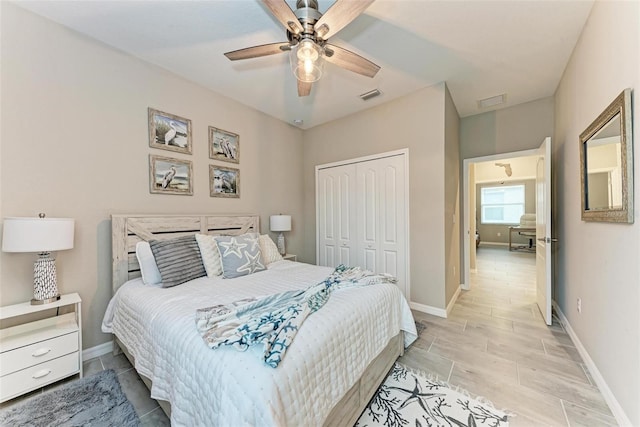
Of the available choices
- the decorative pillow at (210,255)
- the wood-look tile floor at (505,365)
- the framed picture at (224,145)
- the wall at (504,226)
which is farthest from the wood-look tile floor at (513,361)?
the wall at (504,226)

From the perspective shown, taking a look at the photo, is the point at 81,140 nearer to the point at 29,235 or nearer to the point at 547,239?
the point at 29,235

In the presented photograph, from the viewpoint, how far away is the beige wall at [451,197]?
3.01m

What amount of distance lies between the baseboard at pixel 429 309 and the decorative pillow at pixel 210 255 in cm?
243

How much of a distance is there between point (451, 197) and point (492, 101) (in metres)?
1.44

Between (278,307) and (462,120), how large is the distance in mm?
4062

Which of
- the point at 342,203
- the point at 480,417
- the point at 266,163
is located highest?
the point at 266,163

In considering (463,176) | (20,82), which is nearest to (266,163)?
(20,82)

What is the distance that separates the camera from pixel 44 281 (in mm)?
1812

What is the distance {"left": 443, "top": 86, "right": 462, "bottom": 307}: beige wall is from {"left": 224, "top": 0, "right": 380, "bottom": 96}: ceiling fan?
1.69 m

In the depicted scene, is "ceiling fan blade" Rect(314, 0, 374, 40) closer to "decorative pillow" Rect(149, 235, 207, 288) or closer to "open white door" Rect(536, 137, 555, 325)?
"decorative pillow" Rect(149, 235, 207, 288)

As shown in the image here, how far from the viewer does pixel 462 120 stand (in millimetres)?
3908

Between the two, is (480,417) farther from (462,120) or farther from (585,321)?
(462,120)

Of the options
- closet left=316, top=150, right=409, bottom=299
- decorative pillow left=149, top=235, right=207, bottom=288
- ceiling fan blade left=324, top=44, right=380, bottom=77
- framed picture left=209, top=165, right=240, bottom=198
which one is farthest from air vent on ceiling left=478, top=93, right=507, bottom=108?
decorative pillow left=149, top=235, right=207, bottom=288

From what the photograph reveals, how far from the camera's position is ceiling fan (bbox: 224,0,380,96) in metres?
1.39
